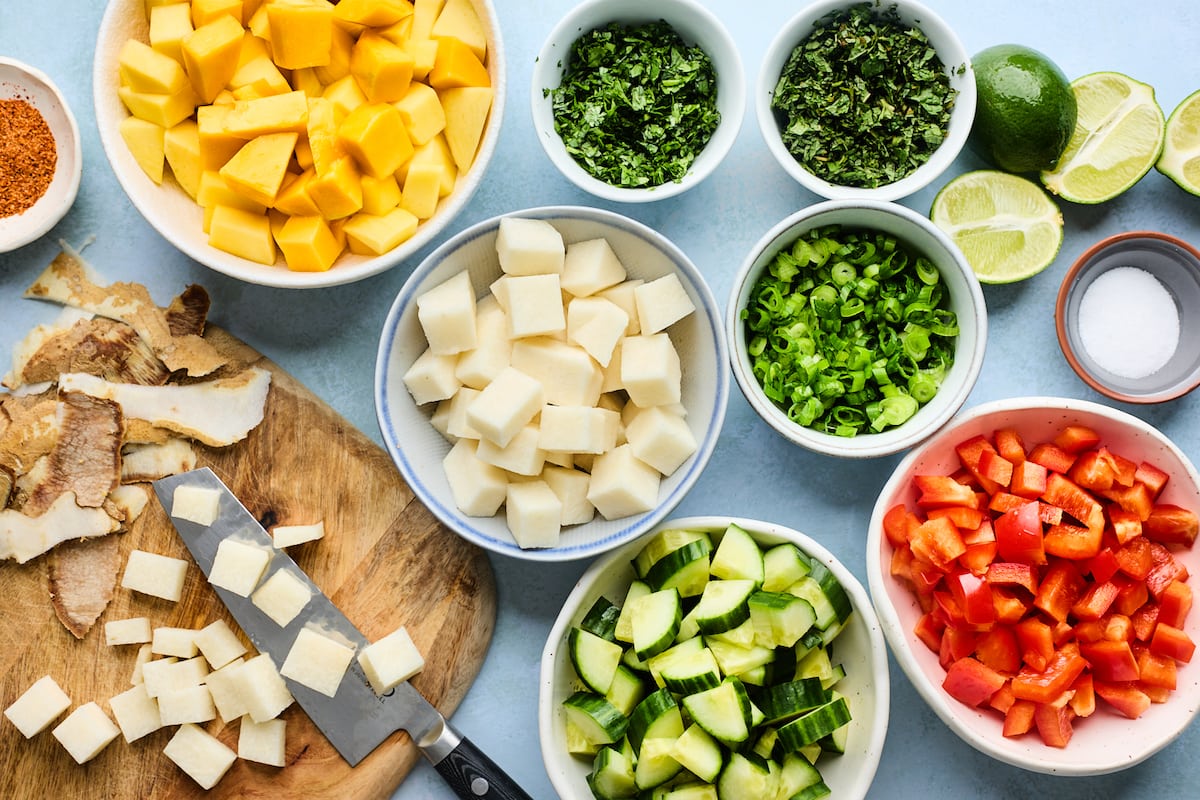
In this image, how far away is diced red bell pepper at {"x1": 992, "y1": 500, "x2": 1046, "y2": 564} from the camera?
2.12m

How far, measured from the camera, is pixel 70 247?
244 cm

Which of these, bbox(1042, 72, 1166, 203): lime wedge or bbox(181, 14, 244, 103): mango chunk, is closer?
bbox(181, 14, 244, 103): mango chunk

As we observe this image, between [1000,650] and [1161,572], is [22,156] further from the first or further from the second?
[1161,572]

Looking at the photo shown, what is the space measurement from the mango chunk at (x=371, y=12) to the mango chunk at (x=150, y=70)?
40cm

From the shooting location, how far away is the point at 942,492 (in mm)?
2176

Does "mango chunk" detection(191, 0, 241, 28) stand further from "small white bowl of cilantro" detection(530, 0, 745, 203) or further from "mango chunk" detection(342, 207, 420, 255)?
"small white bowl of cilantro" detection(530, 0, 745, 203)

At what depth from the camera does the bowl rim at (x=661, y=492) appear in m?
2.15

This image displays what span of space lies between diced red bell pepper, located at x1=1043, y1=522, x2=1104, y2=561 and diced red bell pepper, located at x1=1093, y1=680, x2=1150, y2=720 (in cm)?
32

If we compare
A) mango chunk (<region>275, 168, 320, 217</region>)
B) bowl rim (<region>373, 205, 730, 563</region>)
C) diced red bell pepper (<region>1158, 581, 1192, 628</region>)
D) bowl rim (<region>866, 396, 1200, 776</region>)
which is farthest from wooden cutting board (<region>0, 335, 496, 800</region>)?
diced red bell pepper (<region>1158, 581, 1192, 628</region>)

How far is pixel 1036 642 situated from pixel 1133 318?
33.9 inches

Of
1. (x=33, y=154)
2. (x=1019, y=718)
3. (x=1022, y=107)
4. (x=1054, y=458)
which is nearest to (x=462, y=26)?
(x=33, y=154)

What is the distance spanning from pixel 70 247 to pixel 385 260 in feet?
3.06

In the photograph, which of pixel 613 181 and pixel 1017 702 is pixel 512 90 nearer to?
pixel 613 181

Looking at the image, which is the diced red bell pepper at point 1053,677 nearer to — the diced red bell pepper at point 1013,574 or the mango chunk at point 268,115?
the diced red bell pepper at point 1013,574
